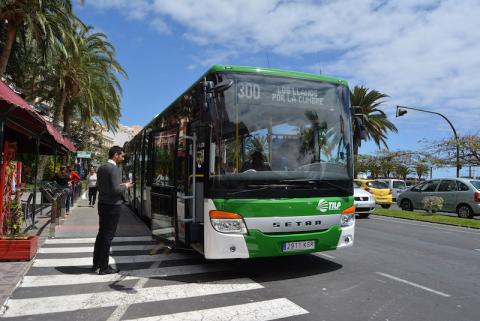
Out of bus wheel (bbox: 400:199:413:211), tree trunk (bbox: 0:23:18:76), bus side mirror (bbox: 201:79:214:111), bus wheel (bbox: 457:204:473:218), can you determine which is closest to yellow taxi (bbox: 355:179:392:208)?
bus wheel (bbox: 400:199:413:211)

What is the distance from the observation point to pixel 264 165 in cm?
638

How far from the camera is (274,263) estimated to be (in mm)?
7648

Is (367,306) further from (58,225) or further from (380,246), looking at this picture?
(58,225)

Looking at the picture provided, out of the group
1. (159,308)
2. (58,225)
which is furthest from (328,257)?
(58,225)

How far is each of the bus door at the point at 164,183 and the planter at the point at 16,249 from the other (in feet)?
7.83

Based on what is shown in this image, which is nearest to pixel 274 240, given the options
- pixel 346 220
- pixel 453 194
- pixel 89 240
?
pixel 346 220

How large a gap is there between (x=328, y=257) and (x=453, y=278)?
7.22 ft

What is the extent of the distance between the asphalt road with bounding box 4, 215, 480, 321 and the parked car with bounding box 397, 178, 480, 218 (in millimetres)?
8796

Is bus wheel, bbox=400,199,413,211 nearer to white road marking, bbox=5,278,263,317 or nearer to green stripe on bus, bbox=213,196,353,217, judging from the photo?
green stripe on bus, bbox=213,196,353,217

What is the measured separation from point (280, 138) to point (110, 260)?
3845 mm

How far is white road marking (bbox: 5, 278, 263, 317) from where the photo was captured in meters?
5.13

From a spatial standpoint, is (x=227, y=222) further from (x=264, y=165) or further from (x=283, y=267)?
(x=283, y=267)

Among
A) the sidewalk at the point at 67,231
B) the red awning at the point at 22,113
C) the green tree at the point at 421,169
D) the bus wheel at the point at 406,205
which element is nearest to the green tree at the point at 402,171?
the green tree at the point at 421,169

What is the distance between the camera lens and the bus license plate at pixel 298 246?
21.1 feet
